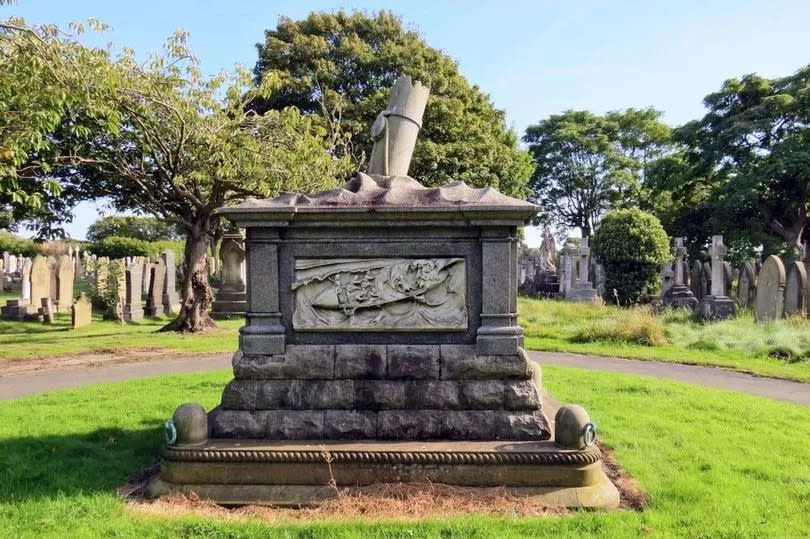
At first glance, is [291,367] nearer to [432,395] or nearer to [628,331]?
[432,395]

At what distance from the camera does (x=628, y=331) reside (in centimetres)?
1270

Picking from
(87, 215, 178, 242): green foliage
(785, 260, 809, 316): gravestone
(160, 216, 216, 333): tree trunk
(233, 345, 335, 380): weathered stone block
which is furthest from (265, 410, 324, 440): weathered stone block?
(87, 215, 178, 242): green foliage

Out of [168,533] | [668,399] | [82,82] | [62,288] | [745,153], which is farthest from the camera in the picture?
[745,153]

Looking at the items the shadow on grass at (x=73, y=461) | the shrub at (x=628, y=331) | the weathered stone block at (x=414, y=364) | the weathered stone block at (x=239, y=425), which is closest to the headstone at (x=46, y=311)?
the shadow on grass at (x=73, y=461)

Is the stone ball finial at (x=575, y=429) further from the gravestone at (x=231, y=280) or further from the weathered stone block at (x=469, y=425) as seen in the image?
the gravestone at (x=231, y=280)

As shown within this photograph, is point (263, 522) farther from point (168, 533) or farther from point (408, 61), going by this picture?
point (408, 61)

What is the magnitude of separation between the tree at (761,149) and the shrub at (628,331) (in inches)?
681

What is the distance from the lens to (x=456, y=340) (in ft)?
15.8

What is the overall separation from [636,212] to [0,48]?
19848 mm

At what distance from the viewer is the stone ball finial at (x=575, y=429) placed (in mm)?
4207

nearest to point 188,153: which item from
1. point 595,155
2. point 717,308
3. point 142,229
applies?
point 717,308

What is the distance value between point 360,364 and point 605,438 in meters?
2.57

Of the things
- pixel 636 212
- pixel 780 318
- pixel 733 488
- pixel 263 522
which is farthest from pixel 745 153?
pixel 263 522

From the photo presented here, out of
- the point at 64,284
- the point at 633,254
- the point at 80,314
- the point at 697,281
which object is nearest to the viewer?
the point at 80,314
